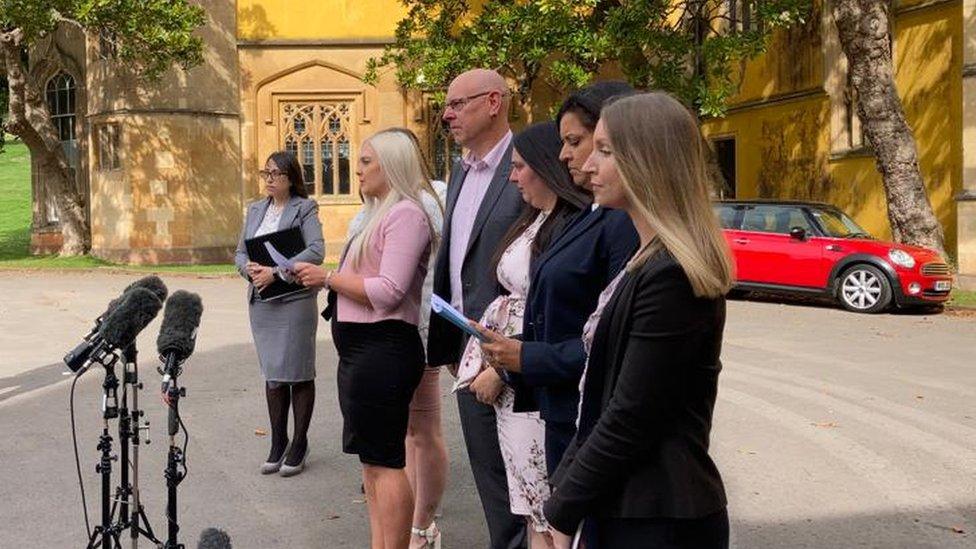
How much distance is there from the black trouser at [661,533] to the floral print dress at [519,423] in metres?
1.26

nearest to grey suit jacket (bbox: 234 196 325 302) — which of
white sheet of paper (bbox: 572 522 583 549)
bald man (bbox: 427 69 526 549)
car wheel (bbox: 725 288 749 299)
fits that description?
bald man (bbox: 427 69 526 549)

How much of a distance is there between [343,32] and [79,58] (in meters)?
7.15

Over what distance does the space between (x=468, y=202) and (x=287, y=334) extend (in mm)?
2617

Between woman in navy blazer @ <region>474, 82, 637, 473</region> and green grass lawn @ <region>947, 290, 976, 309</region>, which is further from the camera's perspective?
green grass lawn @ <region>947, 290, 976, 309</region>

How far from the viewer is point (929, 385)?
10227 mm

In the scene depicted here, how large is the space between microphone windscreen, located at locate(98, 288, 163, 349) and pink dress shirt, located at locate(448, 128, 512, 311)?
1102 millimetres

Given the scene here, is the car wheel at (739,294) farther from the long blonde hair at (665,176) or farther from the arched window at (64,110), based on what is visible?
the arched window at (64,110)

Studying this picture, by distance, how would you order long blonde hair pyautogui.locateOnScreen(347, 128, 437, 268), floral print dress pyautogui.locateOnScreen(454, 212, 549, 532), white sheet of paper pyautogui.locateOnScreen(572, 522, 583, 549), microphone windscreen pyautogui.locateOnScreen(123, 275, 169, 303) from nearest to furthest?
white sheet of paper pyautogui.locateOnScreen(572, 522, 583, 549) < floral print dress pyautogui.locateOnScreen(454, 212, 549, 532) < microphone windscreen pyautogui.locateOnScreen(123, 275, 169, 303) < long blonde hair pyautogui.locateOnScreen(347, 128, 437, 268)

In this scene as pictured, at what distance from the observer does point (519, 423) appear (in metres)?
3.92

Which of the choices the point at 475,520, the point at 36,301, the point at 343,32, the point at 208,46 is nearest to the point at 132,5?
the point at 208,46

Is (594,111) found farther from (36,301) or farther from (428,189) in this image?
(36,301)

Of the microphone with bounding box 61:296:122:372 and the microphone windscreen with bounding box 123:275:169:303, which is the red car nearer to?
the microphone windscreen with bounding box 123:275:169:303

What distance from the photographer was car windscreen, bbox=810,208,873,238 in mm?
18203

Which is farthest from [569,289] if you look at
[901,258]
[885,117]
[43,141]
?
[43,141]
